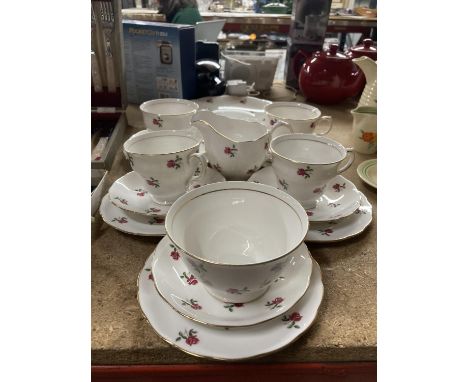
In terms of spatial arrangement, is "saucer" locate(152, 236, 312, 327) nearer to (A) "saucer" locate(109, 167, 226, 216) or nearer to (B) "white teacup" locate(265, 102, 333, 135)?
(A) "saucer" locate(109, 167, 226, 216)

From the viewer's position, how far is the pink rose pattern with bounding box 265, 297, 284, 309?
1.49 feet

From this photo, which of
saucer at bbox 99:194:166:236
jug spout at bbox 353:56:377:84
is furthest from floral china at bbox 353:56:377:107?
saucer at bbox 99:194:166:236

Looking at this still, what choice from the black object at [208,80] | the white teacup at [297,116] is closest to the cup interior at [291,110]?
the white teacup at [297,116]

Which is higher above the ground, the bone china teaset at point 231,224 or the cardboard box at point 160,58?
the cardboard box at point 160,58

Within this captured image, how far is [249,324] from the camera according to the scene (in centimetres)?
43

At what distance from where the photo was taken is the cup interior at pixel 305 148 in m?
0.69

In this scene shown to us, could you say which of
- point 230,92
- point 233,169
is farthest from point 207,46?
point 233,169

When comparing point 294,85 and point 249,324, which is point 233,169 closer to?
point 249,324

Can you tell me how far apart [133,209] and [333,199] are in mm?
384

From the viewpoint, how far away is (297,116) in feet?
3.04

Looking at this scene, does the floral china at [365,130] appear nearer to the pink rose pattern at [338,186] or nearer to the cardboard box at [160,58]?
the pink rose pattern at [338,186]

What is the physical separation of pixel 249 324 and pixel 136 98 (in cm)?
96

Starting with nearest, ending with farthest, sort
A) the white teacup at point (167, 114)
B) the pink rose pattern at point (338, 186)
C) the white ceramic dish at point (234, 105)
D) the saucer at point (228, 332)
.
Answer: the saucer at point (228, 332), the pink rose pattern at point (338, 186), the white teacup at point (167, 114), the white ceramic dish at point (234, 105)

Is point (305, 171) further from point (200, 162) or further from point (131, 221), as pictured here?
point (131, 221)
